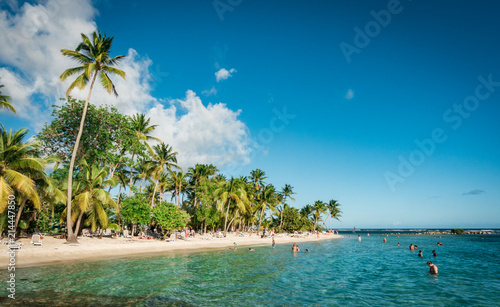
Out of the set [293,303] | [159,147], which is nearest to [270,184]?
[159,147]

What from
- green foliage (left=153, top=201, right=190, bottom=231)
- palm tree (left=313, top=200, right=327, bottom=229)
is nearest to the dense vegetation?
green foliage (left=153, top=201, right=190, bottom=231)

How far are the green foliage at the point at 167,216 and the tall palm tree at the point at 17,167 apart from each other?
13675mm

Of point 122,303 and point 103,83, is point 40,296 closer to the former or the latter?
point 122,303

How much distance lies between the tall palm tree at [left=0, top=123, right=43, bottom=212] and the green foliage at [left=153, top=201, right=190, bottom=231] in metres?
13.7

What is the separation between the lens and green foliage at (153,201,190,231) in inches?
1276

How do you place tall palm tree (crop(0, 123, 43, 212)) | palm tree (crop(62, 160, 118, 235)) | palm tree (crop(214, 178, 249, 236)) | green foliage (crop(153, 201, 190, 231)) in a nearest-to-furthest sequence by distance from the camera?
tall palm tree (crop(0, 123, 43, 212)), palm tree (crop(62, 160, 118, 235)), green foliage (crop(153, 201, 190, 231)), palm tree (crop(214, 178, 249, 236))

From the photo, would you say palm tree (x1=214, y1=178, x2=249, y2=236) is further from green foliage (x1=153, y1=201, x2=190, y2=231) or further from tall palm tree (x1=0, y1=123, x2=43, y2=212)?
tall palm tree (x1=0, y1=123, x2=43, y2=212)

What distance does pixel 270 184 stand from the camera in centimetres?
6175

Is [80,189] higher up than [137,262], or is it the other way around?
[80,189]

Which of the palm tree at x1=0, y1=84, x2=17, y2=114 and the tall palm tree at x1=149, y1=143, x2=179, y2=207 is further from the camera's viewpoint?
the tall palm tree at x1=149, y1=143, x2=179, y2=207

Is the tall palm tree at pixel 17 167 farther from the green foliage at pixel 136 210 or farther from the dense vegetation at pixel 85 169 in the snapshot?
the green foliage at pixel 136 210

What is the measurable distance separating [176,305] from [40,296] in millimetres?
5562

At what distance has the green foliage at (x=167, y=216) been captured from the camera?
106ft

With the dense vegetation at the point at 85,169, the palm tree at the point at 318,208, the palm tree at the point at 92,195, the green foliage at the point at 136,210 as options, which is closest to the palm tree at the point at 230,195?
the dense vegetation at the point at 85,169
